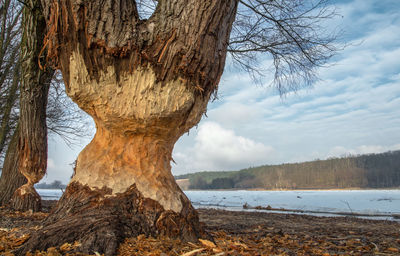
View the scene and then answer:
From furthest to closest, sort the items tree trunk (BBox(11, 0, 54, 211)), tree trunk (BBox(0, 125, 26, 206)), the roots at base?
tree trunk (BBox(0, 125, 26, 206)), tree trunk (BBox(11, 0, 54, 211)), the roots at base

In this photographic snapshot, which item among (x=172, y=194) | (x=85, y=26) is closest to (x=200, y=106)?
(x=172, y=194)

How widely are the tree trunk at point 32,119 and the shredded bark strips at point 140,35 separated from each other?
10.1 feet

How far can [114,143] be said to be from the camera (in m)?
2.95

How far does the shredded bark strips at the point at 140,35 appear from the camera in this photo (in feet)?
8.16

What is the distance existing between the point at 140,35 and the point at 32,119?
4.22 m

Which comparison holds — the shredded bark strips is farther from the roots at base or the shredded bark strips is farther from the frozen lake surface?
the frozen lake surface

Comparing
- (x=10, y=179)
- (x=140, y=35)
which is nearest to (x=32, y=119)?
(x=10, y=179)

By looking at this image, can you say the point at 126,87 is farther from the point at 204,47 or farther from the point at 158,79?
the point at 204,47

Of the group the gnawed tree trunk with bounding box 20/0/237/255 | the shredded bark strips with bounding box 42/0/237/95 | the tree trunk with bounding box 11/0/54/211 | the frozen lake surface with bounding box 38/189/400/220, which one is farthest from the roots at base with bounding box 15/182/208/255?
the frozen lake surface with bounding box 38/189/400/220

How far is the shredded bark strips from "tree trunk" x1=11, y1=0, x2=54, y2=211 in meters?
3.08

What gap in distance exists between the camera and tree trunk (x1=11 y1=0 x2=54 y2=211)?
5238mm

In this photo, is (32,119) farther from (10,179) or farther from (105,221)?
(105,221)

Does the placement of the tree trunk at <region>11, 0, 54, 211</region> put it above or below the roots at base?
above

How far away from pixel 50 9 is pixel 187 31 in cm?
134
